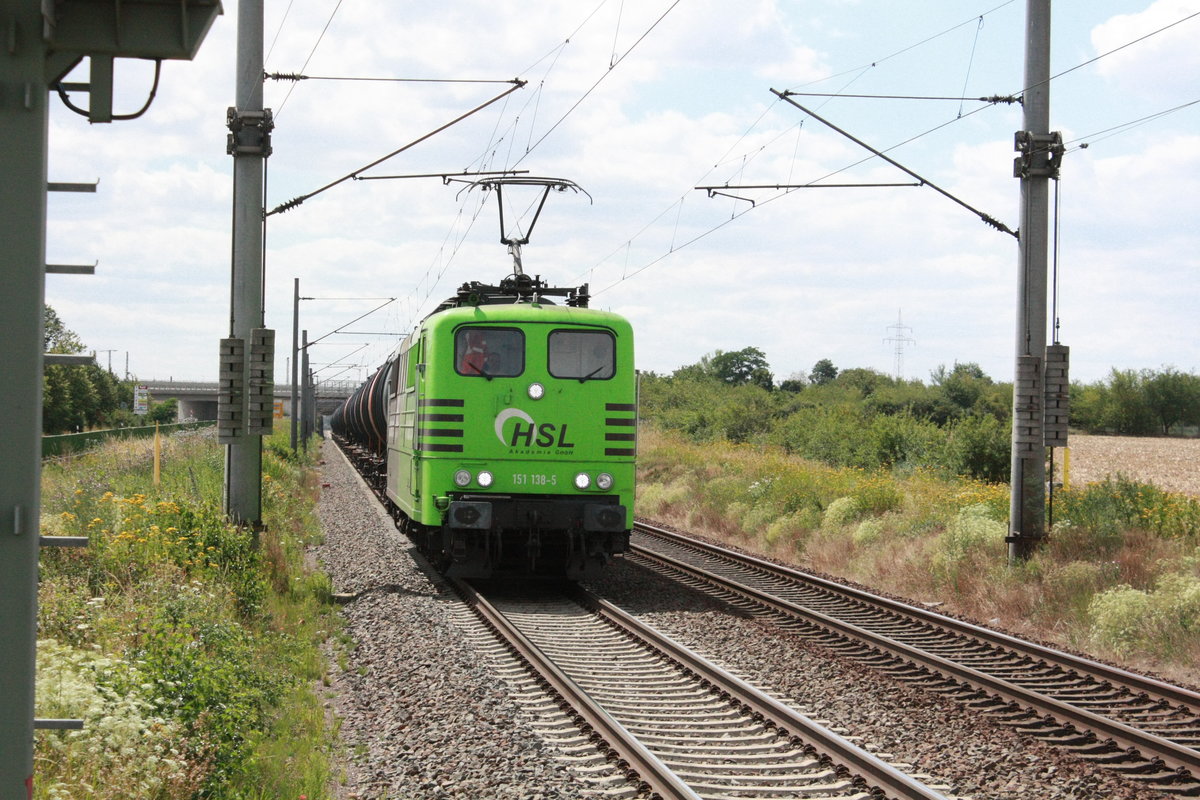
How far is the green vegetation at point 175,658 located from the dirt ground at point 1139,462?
18.4 metres

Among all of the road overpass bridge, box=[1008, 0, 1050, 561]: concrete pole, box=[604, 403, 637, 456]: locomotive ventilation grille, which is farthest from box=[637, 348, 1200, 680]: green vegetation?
the road overpass bridge

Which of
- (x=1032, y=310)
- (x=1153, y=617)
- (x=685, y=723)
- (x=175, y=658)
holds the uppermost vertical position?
(x=1032, y=310)

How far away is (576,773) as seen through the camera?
250 inches

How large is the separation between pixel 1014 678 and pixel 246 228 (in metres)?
9.26

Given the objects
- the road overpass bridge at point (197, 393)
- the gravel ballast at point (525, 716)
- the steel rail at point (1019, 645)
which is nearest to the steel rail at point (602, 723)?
→ the gravel ballast at point (525, 716)

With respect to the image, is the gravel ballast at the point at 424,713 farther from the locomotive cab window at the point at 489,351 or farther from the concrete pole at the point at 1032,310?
the concrete pole at the point at 1032,310

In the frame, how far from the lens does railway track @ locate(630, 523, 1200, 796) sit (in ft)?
22.4

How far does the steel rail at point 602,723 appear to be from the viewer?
5945 mm

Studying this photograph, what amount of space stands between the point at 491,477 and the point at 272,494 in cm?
844

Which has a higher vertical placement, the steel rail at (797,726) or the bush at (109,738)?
the bush at (109,738)

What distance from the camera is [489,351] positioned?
1273 cm

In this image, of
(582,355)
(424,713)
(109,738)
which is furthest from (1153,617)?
(109,738)

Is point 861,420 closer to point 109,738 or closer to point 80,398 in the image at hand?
point 109,738

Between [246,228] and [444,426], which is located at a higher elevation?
[246,228]
